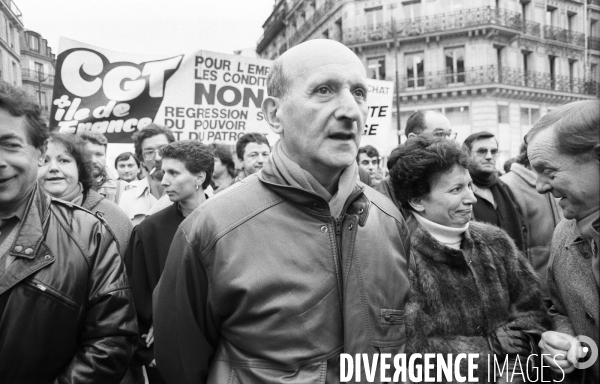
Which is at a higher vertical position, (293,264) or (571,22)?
(571,22)

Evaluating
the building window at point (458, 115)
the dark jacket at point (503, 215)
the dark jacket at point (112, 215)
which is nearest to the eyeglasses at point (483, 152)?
the dark jacket at point (503, 215)

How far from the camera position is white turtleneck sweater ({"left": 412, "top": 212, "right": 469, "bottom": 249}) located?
2896 mm

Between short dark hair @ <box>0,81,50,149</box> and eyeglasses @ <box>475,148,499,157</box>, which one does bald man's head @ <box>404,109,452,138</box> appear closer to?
eyeglasses @ <box>475,148,499,157</box>

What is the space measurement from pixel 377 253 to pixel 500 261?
108cm

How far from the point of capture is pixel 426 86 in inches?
1446

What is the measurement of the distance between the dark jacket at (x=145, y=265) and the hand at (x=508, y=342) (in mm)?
2184

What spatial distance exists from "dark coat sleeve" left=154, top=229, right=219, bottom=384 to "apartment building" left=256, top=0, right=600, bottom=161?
3392 cm

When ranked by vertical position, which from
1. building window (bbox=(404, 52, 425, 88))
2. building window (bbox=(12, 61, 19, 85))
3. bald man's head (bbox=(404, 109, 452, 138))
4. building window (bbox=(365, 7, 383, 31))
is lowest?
bald man's head (bbox=(404, 109, 452, 138))

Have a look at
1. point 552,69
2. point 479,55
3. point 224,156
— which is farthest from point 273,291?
point 552,69

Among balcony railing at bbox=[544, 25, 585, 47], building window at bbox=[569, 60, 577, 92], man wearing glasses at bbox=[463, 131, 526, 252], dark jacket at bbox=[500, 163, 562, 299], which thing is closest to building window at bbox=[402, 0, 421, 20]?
balcony railing at bbox=[544, 25, 585, 47]

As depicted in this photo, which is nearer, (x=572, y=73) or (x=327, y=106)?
(x=327, y=106)

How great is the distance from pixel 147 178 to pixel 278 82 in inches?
152

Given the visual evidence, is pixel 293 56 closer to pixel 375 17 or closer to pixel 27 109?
pixel 27 109

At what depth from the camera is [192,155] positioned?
172 inches
